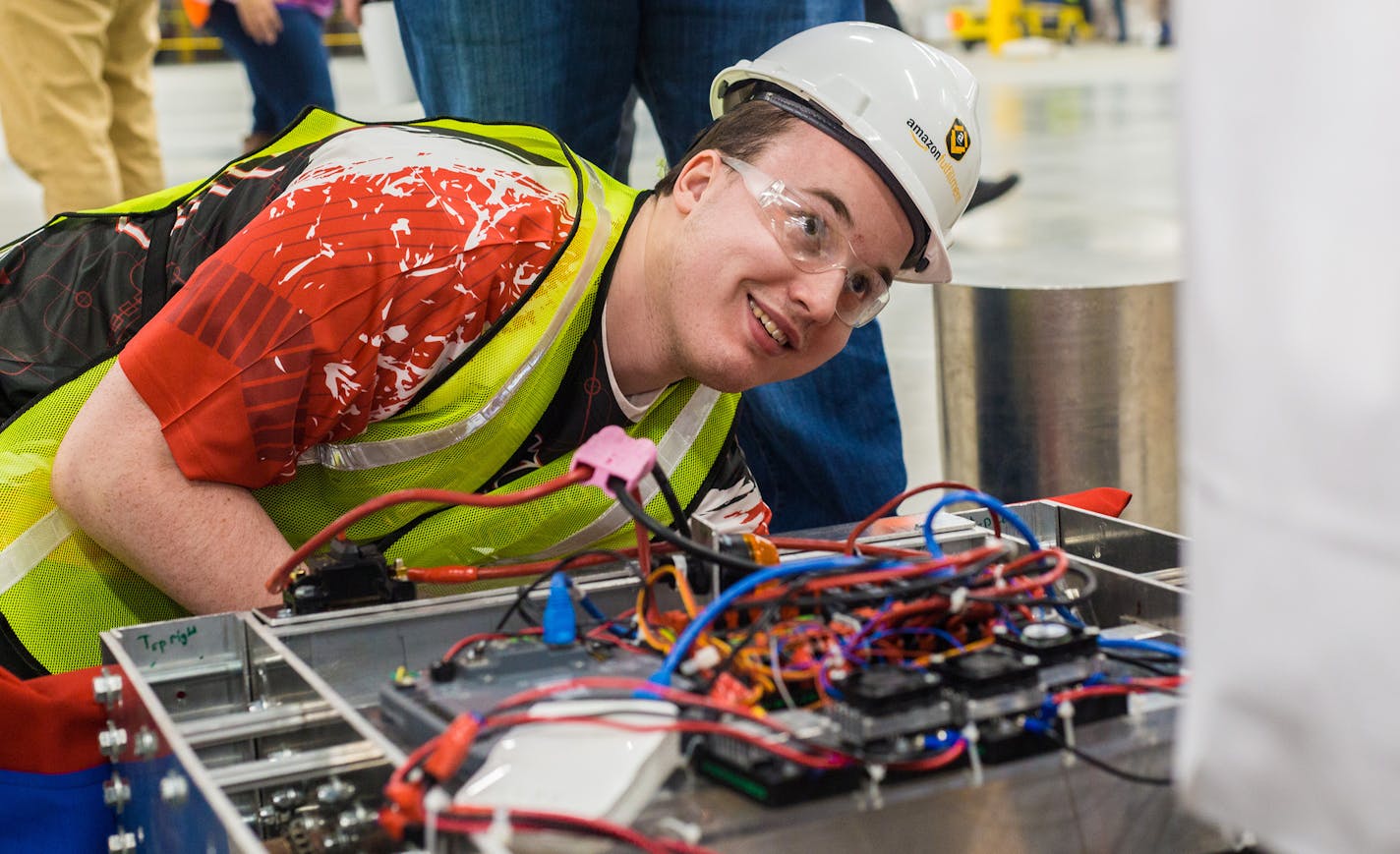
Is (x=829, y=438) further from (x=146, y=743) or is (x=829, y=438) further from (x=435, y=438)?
(x=146, y=743)

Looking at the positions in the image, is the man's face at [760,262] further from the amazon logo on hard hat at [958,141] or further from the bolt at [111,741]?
the bolt at [111,741]

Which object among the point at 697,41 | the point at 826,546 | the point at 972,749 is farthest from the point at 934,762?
the point at 697,41

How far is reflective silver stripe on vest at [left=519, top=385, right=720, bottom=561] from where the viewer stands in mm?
1821

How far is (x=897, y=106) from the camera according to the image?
1688 millimetres

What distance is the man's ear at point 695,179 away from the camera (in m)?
1.70

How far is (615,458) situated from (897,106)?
29.3 inches

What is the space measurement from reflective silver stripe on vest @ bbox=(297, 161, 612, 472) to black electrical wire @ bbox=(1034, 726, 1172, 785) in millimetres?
832

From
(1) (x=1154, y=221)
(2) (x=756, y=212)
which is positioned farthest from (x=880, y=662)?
(1) (x=1154, y=221)

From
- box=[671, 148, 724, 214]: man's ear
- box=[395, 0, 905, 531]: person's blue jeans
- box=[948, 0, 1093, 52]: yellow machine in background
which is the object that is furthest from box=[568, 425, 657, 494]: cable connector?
box=[948, 0, 1093, 52]: yellow machine in background

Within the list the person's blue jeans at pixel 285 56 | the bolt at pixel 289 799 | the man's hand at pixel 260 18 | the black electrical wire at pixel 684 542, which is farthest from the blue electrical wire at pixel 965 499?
the person's blue jeans at pixel 285 56

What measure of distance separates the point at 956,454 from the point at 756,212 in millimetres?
1132

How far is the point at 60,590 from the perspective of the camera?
157cm

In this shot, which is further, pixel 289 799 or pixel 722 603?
pixel 289 799

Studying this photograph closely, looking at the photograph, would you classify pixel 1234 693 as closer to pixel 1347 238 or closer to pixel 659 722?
pixel 1347 238
